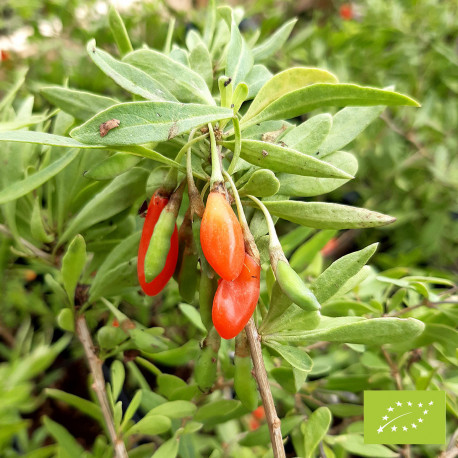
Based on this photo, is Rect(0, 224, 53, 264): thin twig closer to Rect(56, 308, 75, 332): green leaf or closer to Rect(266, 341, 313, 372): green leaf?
Rect(56, 308, 75, 332): green leaf

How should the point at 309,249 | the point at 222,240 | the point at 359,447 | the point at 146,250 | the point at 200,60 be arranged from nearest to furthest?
the point at 222,240, the point at 146,250, the point at 200,60, the point at 359,447, the point at 309,249

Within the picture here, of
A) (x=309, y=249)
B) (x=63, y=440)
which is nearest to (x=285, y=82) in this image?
(x=309, y=249)

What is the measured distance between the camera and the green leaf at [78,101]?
1.92 feet

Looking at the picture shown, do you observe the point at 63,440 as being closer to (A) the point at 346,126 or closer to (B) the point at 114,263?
(B) the point at 114,263

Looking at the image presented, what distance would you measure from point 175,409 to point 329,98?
480 millimetres

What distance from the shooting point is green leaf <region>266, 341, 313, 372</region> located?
0.54 m

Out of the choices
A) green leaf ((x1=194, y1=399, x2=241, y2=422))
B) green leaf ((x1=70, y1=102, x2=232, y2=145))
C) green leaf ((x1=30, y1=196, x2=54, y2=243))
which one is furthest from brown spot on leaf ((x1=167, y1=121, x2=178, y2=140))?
green leaf ((x1=194, y1=399, x2=241, y2=422))

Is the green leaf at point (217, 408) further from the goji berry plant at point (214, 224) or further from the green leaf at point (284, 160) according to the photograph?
the green leaf at point (284, 160)

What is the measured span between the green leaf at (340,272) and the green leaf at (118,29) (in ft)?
1.33

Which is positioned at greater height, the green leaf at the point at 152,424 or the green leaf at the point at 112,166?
the green leaf at the point at 112,166

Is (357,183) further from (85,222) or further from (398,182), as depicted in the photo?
(85,222)

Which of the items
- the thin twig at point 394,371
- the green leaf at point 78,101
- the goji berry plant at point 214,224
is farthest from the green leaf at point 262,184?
the thin twig at point 394,371

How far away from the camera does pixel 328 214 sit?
518mm

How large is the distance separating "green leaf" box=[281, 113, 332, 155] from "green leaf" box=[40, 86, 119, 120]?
0.23 m
